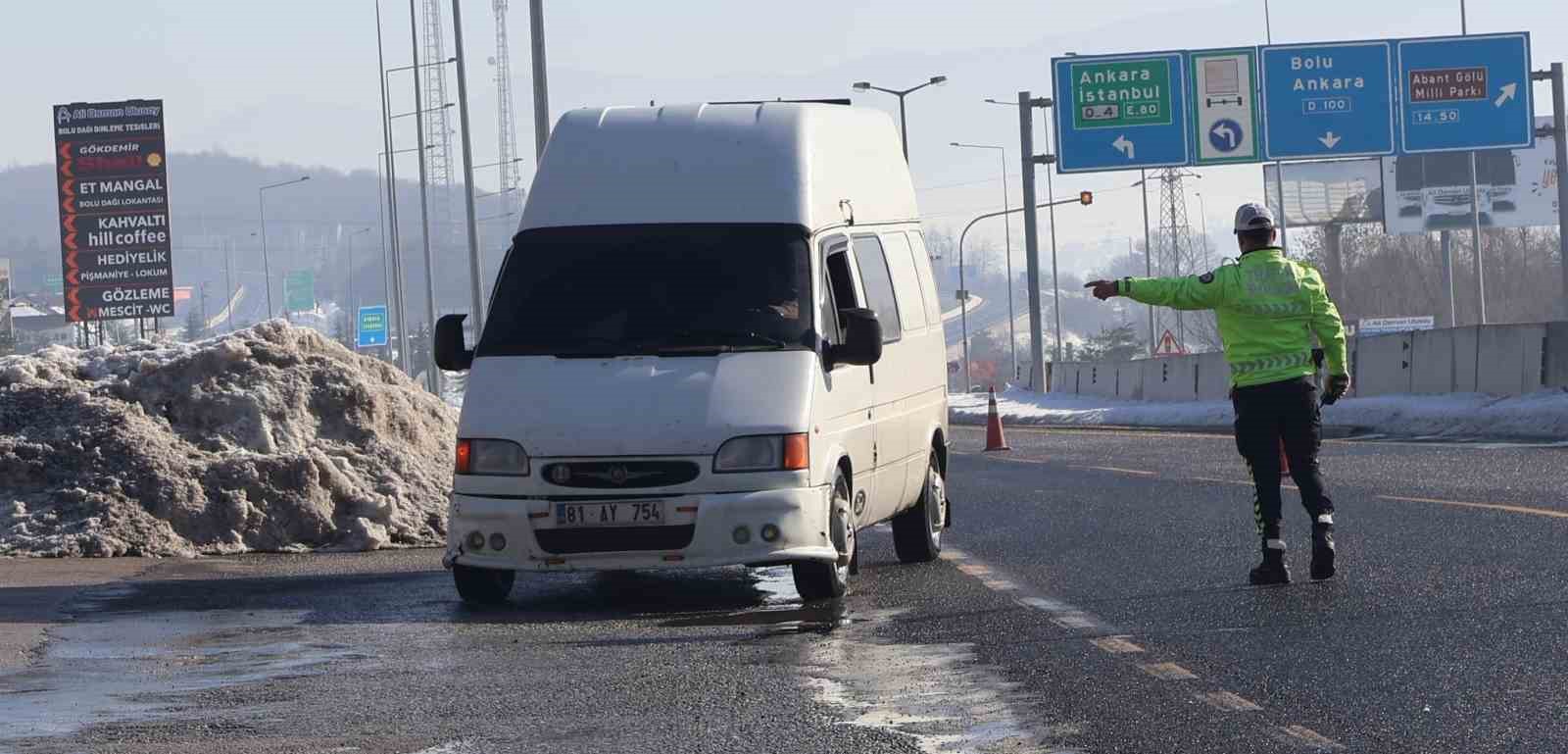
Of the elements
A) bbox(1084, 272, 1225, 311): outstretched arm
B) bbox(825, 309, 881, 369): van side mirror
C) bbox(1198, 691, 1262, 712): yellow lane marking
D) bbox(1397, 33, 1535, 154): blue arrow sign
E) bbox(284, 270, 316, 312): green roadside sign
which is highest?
bbox(284, 270, 316, 312): green roadside sign

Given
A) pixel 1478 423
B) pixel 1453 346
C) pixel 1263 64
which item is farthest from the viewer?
pixel 1263 64

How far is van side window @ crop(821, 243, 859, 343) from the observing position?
11.5m

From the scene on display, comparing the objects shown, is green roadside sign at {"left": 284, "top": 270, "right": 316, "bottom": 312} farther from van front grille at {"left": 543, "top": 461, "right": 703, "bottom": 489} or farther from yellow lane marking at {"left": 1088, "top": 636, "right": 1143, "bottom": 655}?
yellow lane marking at {"left": 1088, "top": 636, "right": 1143, "bottom": 655}

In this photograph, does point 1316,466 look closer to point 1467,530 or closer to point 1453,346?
point 1467,530

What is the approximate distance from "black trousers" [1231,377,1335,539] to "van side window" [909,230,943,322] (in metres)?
2.97

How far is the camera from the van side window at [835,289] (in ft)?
37.6

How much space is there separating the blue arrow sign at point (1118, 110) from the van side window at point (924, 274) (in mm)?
30165

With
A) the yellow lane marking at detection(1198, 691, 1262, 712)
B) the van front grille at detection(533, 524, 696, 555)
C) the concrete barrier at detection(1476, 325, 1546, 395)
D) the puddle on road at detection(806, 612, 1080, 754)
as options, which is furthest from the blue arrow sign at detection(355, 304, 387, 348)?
the yellow lane marking at detection(1198, 691, 1262, 712)

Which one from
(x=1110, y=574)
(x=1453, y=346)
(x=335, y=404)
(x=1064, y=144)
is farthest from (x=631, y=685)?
(x=1064, y=144)

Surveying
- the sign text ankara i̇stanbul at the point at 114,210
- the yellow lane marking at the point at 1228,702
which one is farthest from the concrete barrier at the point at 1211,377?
the yellow lane marking at the point at 1228,702

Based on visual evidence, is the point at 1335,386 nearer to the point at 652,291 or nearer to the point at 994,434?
the point at 652,291

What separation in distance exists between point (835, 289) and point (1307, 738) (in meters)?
5.61

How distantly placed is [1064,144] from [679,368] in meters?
34.1

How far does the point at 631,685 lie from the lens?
8.19m
